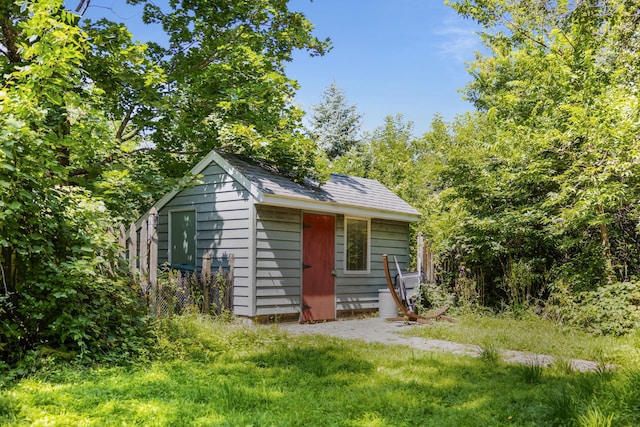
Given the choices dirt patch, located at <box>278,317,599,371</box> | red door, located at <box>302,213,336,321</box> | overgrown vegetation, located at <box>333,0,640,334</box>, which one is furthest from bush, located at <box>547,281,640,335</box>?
red door, located at <box>302,213,336,321</box>

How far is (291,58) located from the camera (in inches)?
559

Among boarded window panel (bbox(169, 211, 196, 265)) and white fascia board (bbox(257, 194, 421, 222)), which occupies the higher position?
white fascia board (bbox(257, 194, 421, 222))

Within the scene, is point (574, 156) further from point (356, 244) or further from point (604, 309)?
point (356, 244)

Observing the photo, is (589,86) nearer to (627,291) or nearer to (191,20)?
(627,291)

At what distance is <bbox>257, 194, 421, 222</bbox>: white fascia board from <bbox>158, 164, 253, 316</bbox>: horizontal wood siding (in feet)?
1.65

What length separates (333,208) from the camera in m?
10.5

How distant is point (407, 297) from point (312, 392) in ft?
21.9

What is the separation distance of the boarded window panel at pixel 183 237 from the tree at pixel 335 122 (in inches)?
644

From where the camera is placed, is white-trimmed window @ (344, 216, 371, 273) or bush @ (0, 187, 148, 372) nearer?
bush @ (0, 187, 148, 372)

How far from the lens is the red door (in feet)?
33.2

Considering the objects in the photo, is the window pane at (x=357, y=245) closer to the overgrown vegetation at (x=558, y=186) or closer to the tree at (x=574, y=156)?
the overgrown vegetation at (x=558, y=186)

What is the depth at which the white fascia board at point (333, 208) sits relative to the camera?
30.3 ft

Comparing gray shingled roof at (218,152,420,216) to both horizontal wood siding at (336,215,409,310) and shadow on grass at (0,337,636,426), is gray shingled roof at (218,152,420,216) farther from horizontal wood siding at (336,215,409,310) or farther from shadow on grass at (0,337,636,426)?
shadow on grass at (0,337,636,426)

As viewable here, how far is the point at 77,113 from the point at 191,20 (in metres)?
5.13
